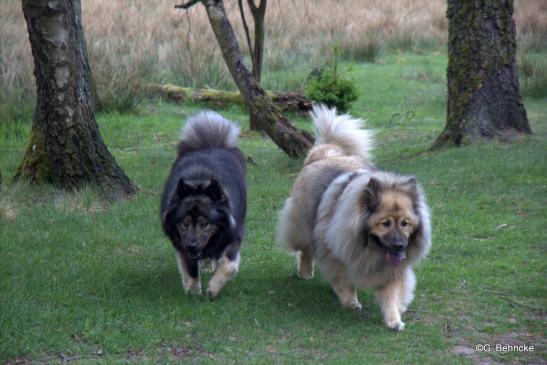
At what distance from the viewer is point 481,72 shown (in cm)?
1140

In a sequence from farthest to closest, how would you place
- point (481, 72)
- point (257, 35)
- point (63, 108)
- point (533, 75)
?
point (533, 75), point (257, 35), point (481, 72), point (63, 108)

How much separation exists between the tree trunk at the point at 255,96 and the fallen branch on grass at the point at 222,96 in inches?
144

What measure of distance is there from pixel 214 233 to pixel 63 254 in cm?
185

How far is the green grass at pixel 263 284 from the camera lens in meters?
5.30

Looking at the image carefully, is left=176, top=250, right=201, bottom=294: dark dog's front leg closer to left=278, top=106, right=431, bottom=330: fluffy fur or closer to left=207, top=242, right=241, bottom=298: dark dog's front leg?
left=207, top=242, right=241, bottom=298: dark dog's front leg

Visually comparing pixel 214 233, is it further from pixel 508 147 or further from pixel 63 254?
pixel 508 147

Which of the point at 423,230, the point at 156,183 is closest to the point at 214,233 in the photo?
the point at 423,230

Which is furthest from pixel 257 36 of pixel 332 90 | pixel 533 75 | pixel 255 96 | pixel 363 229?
pixel 363 229

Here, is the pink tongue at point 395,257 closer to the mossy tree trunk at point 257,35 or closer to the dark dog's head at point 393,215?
the dark dog's head at point 393,215

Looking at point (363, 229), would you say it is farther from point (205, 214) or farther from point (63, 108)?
point (63, 108)

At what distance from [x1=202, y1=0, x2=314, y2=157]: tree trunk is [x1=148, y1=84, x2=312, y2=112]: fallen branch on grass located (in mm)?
3650

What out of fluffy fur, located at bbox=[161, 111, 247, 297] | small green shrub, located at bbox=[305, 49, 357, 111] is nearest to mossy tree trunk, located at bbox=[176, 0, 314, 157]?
small green shrub, located at bbox=[305, 49, 357, 111]

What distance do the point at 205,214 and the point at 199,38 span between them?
15.1m

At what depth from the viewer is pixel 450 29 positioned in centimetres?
1171
